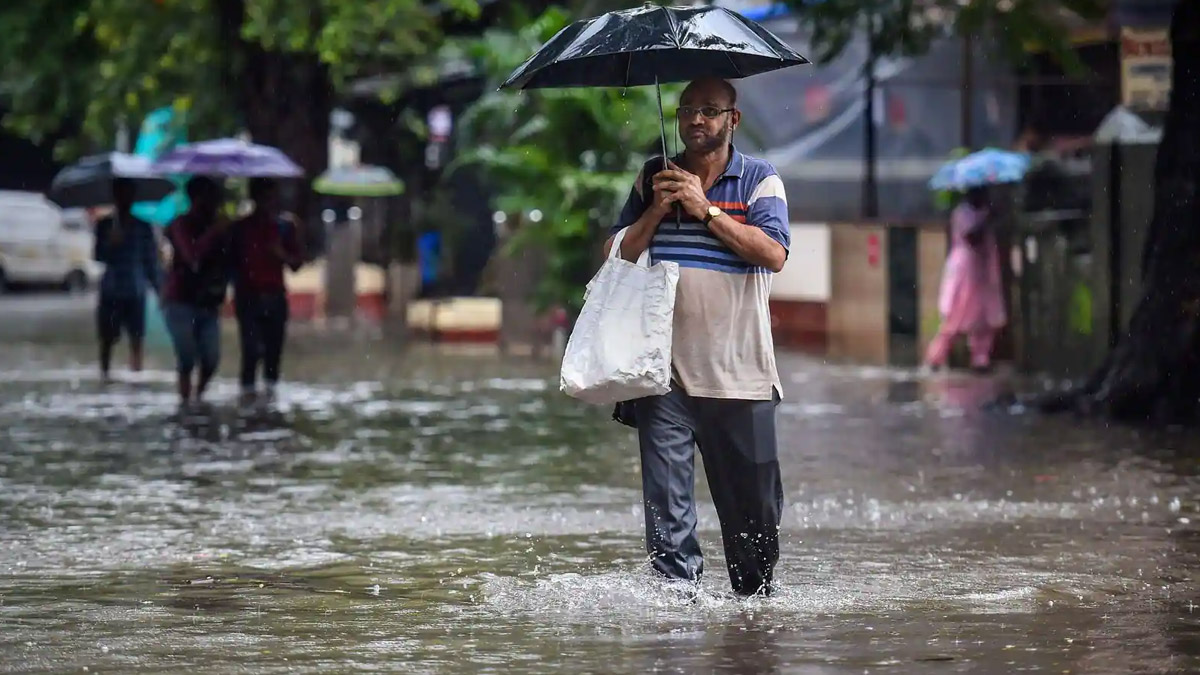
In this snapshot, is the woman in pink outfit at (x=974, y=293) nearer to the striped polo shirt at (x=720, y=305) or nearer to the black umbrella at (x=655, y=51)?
the black umbrella at (x=655, y=51)

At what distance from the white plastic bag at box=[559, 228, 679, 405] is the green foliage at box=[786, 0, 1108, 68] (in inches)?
348

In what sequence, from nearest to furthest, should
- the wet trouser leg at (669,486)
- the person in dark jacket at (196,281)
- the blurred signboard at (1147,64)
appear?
the wet trouser leg at (669,486) < the blurred signboard at (1147,64) < the person in dark jacket at (196,281)

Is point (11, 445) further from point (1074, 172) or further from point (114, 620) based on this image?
point (1074, 172)

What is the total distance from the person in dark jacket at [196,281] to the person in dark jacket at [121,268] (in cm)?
268

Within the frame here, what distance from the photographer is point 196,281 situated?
57.4 ft

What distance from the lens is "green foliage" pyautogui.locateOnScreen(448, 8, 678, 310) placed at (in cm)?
2453

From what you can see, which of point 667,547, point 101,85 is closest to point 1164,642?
point 667,547

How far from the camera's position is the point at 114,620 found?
7.67 m

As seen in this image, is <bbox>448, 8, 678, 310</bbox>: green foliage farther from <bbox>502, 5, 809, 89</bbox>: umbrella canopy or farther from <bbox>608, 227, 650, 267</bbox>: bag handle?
<bbox>608, 227, 650, 267</bbox>: bag handle

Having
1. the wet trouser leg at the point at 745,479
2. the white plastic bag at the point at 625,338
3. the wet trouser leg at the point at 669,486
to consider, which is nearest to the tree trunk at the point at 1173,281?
the wet trouser leg at the point at 745,479

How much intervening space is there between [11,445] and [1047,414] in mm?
7108

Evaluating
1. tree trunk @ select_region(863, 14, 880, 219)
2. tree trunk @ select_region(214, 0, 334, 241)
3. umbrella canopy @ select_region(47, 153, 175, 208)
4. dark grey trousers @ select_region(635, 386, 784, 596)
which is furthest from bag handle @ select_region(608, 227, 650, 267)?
tree trunk @ select_region(214, 0, 334, 241)

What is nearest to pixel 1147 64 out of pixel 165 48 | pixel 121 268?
pixel 121 268

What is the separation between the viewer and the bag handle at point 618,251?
25.1 ft
